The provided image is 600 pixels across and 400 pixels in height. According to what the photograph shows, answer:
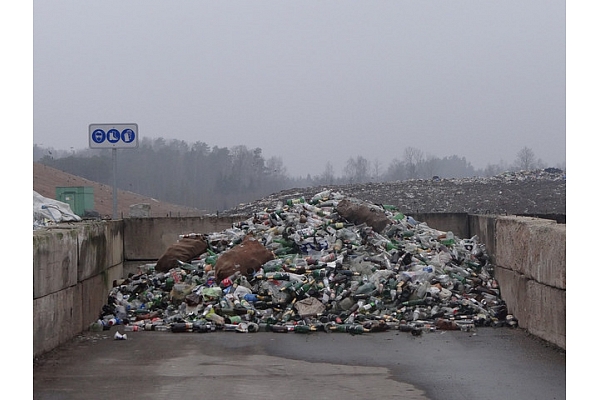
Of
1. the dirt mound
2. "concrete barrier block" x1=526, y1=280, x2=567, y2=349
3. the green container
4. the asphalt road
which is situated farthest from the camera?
the dirt mound

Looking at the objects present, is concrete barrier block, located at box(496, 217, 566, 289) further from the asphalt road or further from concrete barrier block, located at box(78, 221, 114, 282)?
concrete barrier block, located at box(78, 221, 114, 282)

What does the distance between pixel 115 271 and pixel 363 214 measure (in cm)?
460

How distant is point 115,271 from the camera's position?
44.3 ft

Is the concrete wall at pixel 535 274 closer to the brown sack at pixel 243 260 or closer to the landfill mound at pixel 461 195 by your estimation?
the brown sack at pixel 243 260

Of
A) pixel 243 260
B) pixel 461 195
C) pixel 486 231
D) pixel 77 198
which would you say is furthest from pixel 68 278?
pixel 77 198

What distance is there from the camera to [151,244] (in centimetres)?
1491

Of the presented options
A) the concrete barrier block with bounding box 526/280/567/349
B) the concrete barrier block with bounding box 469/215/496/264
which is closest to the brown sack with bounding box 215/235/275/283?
the concrete barrier block with bounding box 469/215/496/264

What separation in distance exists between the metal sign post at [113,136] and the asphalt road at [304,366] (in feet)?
16.6

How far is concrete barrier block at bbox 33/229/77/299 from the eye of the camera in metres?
8.80

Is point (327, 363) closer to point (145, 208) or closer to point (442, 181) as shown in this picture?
point (145, 208)

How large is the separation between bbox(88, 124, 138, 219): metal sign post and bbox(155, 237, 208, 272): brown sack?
1.70 m

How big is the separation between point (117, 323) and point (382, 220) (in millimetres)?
5282

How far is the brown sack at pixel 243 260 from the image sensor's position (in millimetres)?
12422

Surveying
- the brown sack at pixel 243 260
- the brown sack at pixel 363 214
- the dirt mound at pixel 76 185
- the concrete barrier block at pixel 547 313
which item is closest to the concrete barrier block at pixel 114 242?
the brown sack at pixel 243 260
